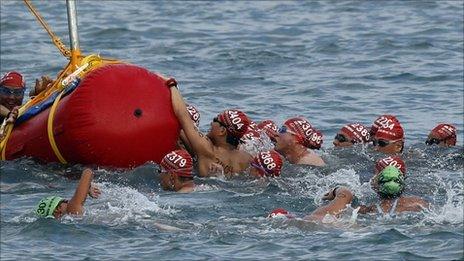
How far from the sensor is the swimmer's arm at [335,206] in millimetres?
14289

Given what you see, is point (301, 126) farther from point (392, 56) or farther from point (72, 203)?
point (392, 56)

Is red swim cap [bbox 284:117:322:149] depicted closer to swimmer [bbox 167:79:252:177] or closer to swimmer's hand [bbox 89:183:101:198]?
swimmer [bbox 167:79:252:177]

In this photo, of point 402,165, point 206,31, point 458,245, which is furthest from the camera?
point 206,31

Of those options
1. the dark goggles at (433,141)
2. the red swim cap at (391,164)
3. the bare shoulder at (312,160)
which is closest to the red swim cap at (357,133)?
the dark goggles at (433,141)

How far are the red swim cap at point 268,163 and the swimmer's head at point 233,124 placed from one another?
447 mm

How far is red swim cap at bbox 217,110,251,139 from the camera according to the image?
55.9ft

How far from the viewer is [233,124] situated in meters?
A: 17.0

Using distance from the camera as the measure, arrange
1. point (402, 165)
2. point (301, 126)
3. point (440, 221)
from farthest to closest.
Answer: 1. point (301, 126)
2. point (402, 165)
3. point (440, 221)

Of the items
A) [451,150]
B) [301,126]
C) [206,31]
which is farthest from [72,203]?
[206,31]

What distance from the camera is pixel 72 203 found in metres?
14.5

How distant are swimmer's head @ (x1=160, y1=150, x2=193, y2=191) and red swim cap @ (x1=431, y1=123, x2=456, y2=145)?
4345mm

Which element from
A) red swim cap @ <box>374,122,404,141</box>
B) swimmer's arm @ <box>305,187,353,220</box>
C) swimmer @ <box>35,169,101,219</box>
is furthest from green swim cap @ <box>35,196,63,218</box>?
red swim cap @ <box>374,122,404,141</box>

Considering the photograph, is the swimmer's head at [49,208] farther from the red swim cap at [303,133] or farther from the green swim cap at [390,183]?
the red swim cap at [303,133]

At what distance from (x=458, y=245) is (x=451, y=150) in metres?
5.79
